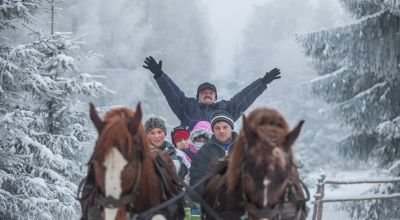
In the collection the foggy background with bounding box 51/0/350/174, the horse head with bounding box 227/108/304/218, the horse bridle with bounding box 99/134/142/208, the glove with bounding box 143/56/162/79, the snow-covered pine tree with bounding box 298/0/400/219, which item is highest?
the foggy background with bounding box 51/0/350/174

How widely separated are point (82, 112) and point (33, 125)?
4.26 feet

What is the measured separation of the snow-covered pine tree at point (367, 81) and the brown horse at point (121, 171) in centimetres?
835

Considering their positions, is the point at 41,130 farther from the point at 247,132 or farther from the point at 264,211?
the point at 264,211

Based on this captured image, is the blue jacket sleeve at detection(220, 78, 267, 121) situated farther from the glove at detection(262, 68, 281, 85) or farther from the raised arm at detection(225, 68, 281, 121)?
the glove at detection(262, 68, 281, 85)

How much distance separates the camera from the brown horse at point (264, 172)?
3135mm

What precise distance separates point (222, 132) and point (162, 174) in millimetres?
1146

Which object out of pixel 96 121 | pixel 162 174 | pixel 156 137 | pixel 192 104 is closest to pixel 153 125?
pixel 156 137

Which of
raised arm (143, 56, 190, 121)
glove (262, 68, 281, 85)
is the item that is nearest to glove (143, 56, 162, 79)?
raised arm (143, 56, 190, 121)

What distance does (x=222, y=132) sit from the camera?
5.04 m

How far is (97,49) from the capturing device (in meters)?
29.0

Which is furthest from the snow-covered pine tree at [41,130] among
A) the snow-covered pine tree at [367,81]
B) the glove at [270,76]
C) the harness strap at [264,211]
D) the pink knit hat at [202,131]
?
the harness strap at [264,211]

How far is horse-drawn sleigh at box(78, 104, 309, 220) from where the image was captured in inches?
125

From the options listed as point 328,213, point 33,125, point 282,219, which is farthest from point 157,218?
point 328,213

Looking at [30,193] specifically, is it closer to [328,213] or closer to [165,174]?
[165,174]
